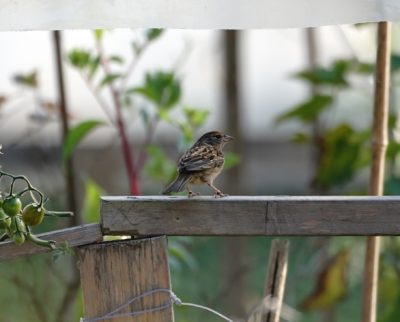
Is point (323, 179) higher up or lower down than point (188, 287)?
higher up

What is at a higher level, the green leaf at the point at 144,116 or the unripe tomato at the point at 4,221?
the green leaf at the point at 144,116

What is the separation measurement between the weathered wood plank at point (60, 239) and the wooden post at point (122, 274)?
A: 0.03 metres

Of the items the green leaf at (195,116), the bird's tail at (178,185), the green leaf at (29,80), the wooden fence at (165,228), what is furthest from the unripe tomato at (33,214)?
the green leaf at (29,80)

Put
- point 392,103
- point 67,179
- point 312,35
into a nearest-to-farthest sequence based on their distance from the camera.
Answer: point 67,179
point 392,103
point 312,35

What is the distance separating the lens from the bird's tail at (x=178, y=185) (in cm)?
286

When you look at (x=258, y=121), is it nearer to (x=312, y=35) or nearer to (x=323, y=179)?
(x=312, y=35)

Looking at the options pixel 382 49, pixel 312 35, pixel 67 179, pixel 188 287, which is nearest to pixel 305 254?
pixel 188 287

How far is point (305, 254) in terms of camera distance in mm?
→ 6629

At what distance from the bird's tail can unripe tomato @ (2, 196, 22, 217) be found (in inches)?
25.0

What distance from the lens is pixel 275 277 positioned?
2854 millimetres

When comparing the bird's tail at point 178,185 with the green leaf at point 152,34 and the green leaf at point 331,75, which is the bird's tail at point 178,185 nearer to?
the green leaf at point 152,34

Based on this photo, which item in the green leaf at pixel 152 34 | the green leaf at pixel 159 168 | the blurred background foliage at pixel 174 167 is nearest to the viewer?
the green leaf at pixel 152 34

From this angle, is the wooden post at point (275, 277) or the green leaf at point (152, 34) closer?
the wooden post at point (275, 277)

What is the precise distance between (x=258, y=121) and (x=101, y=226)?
305 inches
